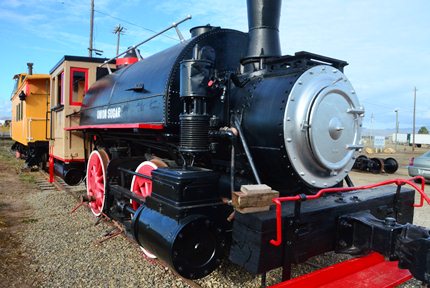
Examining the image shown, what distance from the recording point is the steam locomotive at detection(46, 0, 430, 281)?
8.39 feet

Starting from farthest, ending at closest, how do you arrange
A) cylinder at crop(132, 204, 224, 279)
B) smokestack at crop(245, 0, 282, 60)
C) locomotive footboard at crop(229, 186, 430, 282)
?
smokestack at crop(245, 0, 282, 60) < cylinder at crop(132, 204, 224, 279) < locomotive footboard at crop(229, 186, 430, 282)

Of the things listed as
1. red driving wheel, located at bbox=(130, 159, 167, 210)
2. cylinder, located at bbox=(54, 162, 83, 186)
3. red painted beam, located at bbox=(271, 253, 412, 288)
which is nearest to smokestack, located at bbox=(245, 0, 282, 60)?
red driving wheel, located at bbox=(130, 159, 167, 210)

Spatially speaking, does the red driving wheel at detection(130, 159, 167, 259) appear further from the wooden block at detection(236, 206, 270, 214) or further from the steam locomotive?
the wooden block at detection(236, 206, 270, 214)

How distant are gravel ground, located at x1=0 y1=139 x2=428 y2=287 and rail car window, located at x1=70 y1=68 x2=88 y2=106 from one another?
8.17ft

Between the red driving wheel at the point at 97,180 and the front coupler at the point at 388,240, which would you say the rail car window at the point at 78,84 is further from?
the front coupler at the point at 388,240

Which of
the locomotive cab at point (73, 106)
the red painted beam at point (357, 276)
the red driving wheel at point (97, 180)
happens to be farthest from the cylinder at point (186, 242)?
the locomotive cab at point (73, 106)

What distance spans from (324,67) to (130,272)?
283cm

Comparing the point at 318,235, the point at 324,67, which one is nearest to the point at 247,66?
the point at 324,67

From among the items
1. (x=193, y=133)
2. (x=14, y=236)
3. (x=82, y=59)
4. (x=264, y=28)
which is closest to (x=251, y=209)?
(x=193, y=133)

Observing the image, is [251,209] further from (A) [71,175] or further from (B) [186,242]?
(A) [71,175]

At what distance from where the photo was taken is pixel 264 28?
377 centimetres

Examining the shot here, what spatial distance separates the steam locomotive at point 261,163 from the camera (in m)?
2.56

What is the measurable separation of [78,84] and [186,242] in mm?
5754

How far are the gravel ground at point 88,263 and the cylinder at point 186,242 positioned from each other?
667 mm
